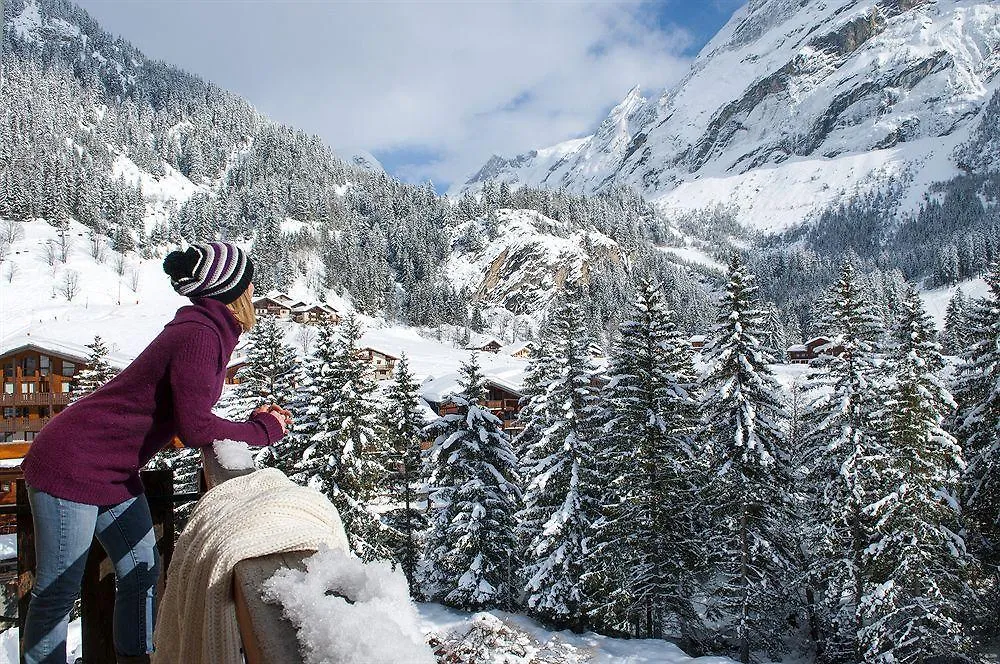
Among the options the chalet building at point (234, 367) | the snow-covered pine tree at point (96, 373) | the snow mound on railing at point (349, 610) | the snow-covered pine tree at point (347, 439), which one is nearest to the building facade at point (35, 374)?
the snow-covered pine tree at point (96, 373)

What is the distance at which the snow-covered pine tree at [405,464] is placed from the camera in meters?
23.3

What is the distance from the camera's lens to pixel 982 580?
21156mm

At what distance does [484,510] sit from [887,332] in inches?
535

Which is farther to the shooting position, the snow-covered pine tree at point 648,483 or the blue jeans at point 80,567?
the snow-covered pine tree at point 648,483

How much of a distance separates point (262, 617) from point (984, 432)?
2443cm

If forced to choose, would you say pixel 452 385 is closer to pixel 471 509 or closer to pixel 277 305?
pixel 471 509

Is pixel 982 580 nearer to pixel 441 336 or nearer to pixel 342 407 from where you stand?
pixel 342 407

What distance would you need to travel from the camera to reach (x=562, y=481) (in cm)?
1930

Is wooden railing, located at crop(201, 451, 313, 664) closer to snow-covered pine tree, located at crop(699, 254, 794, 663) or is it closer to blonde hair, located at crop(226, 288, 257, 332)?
blonde hair, located at crop(226, 288, 257, 332)

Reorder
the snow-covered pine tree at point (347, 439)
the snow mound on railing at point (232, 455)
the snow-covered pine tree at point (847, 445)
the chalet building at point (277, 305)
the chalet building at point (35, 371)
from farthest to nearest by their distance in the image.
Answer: the chalet building at point (277, 305) → the chalet building at point (35, 371) → the snow-covered pine tree at point (347, 439) → the snow-covered pine tree at point (847, 445) → the snow mound on railing at point (232, 455)

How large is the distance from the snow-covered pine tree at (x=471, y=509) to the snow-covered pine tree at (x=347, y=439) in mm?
2096

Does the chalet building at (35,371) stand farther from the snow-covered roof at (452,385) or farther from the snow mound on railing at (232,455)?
the snow mound on railing at (232,455)

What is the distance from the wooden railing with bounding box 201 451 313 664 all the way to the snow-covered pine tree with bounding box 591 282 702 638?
1785 centimetres

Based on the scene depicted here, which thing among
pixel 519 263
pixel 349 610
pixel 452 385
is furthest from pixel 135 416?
pixel 519 263
